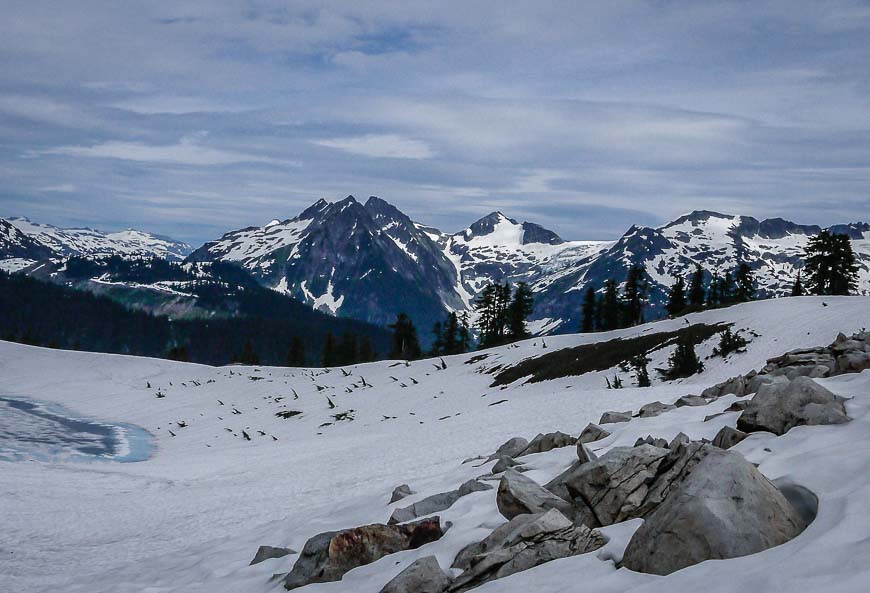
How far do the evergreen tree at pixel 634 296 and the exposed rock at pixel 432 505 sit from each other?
2693 inches

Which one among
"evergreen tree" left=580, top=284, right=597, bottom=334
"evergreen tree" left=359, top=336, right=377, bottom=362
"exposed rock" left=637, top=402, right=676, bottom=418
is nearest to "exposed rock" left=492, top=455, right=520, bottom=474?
"exposed rock" left=637, top=402, right=676, bottom=418

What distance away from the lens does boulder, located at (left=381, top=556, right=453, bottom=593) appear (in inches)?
267

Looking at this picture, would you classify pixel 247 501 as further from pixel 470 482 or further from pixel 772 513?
pixel 772 513

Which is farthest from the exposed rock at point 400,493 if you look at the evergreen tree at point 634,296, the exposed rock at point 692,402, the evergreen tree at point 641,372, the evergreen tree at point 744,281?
the evergreen tree at point 744,281

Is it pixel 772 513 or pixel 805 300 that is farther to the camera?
pixel 805 300

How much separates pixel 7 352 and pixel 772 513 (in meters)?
87.5

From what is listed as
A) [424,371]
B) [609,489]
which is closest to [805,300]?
[424,371]

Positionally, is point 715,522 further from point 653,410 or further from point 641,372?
point 641,372

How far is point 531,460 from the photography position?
482 inches

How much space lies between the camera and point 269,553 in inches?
416

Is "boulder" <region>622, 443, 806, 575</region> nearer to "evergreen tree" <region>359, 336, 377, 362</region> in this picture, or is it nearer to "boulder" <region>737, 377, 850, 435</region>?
"boulder" <region>737, 377, 850, 435</region>

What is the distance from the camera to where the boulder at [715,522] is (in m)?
5.39

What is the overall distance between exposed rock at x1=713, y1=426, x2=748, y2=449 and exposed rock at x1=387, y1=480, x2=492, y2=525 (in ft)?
12.4

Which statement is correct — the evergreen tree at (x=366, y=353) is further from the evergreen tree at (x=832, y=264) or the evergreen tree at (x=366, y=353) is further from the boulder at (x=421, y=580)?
the boulder at (x=421, y=580)
